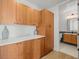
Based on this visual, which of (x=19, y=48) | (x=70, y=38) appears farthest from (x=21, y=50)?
(x=70, y=38)

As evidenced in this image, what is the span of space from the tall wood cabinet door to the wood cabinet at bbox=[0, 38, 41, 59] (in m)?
0.62

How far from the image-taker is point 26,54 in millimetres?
2336

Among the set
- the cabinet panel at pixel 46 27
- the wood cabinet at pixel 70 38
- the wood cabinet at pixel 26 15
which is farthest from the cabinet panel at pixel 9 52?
the wood cabinet at pixel 70 38

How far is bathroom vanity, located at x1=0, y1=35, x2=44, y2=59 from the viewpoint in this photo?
1712mm

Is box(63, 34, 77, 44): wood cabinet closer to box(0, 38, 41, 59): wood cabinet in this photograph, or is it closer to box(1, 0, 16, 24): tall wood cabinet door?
box(0, 38, 41, 59): wood cabinet

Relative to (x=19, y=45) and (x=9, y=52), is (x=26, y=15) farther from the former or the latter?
(x=9, y=52)

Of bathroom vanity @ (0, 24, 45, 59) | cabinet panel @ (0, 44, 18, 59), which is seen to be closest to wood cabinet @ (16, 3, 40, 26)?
bathroom vanity @ (0, 24, 45, 59)

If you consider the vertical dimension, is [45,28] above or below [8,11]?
below

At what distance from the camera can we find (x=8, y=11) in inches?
78.7

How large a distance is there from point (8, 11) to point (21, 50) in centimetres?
105

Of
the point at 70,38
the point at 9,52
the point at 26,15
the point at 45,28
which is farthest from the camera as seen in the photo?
the point at 70,38

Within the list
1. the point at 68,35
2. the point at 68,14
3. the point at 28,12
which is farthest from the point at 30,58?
the point at 68,14

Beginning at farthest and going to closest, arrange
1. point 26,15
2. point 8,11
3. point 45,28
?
point 45,28 → point 26,15 → point 8,11

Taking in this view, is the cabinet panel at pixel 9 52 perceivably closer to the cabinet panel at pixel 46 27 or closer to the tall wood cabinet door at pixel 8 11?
the tall wood cabinet door at pixel 8 11
